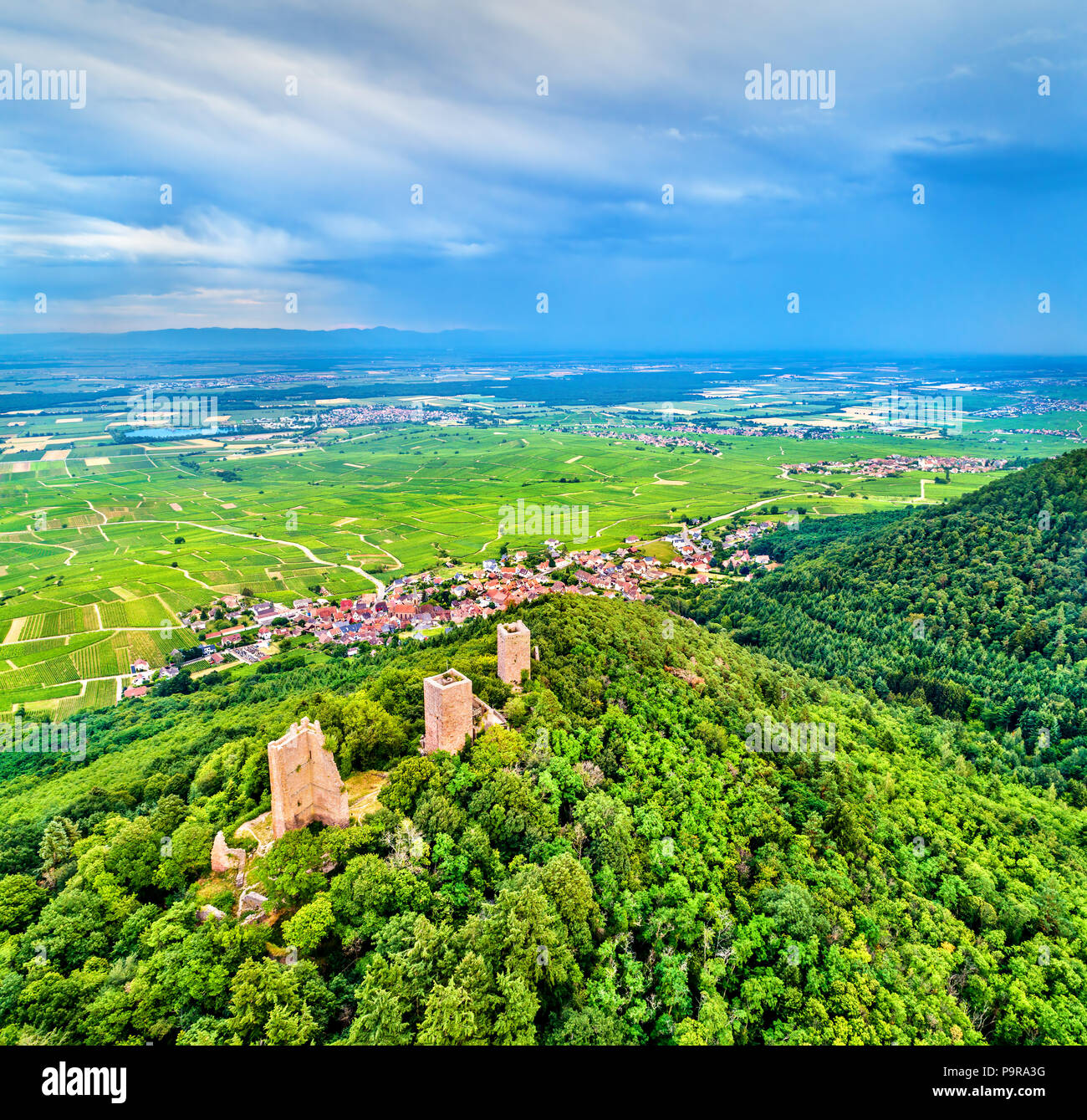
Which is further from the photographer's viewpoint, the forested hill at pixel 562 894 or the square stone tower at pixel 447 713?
the square stone tower at pixel 447 713

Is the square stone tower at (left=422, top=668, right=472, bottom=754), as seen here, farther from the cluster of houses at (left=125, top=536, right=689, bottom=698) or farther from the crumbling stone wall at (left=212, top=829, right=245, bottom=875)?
the cluster of houses at (left=125, top=536, right=689, bottom=698)

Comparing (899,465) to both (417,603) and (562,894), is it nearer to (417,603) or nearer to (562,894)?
(417,603)

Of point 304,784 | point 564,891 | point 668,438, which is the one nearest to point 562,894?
point 564,891

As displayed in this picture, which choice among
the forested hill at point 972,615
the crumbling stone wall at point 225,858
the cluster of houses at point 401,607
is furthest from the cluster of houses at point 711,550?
the crumbling stone wall at point 225,858

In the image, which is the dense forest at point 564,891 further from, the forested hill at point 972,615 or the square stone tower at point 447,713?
the forested hill at point 972,615

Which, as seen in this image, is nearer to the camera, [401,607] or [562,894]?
[562,894]

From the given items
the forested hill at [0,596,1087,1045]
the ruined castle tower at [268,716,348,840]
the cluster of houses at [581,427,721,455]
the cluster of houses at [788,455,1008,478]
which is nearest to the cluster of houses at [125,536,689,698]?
the forested hill at [0,596,1087,1045]

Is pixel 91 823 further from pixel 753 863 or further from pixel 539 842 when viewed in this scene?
pixel 753 863
